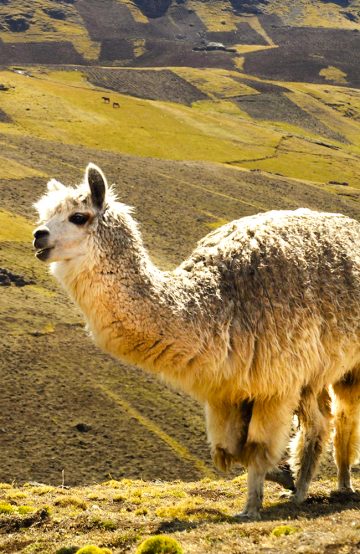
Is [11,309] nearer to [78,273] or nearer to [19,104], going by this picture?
[78,273]

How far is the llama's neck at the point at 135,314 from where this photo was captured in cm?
790

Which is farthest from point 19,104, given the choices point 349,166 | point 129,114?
point 349,166

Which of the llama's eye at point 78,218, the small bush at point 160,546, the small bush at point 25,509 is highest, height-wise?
the llama's eye at point 78,218

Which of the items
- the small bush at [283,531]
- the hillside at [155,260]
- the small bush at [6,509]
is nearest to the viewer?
the small bush at [283,531]

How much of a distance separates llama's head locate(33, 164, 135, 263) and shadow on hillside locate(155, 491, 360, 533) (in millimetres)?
2960

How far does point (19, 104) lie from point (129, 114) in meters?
17.7

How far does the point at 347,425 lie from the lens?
10.3 meters

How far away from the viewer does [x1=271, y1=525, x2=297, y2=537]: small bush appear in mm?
7203

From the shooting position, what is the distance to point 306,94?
173375 millimetres

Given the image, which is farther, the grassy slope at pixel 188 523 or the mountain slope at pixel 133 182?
the mountain slope at pixel 133 182

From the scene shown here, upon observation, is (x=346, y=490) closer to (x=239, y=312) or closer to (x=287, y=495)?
(x=287, y=495)

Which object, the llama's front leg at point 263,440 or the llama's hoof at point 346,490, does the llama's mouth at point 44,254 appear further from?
the llama's hoof at point 346,490

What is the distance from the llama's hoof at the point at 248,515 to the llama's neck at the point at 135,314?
1.61m

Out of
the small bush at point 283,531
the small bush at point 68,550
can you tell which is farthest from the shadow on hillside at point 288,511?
the small bush at point 283,531
